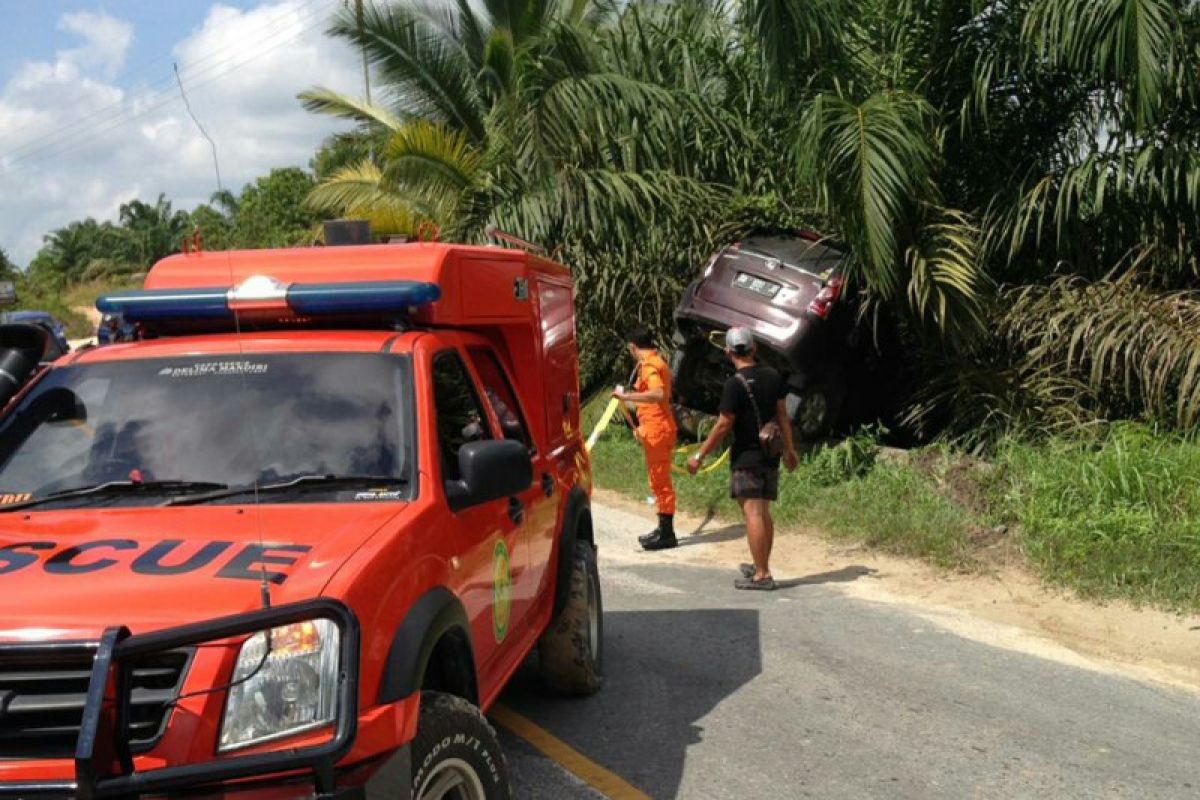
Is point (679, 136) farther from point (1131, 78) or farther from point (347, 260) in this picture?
point (347, 260)

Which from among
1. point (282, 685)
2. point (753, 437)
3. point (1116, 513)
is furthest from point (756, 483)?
point (282, 685)

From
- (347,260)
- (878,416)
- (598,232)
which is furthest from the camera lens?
(598,232)

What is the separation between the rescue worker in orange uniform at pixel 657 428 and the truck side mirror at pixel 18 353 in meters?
5.65

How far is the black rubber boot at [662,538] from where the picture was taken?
32.7 ft

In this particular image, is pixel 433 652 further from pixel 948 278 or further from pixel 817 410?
pixel 817 410

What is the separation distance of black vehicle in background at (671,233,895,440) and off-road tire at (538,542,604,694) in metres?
5.56

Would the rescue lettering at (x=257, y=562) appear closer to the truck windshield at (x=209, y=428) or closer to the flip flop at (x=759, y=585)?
the truck windshield at (x=209, y=428)

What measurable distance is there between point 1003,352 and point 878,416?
180cm

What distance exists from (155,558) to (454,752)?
0.98m

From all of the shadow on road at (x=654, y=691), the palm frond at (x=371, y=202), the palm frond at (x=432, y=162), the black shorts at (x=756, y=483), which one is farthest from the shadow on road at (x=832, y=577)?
the palm frond at (x=371, y=202)

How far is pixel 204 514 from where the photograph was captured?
372cm

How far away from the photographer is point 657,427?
10156 mm

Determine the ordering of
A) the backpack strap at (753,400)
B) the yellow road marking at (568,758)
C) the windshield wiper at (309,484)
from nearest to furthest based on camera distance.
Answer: the windshield wiper at (309,484) < the yellow road marking at (568,758) < the backpack strap at (753,400)

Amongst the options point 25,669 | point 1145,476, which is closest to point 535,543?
point 25,669
